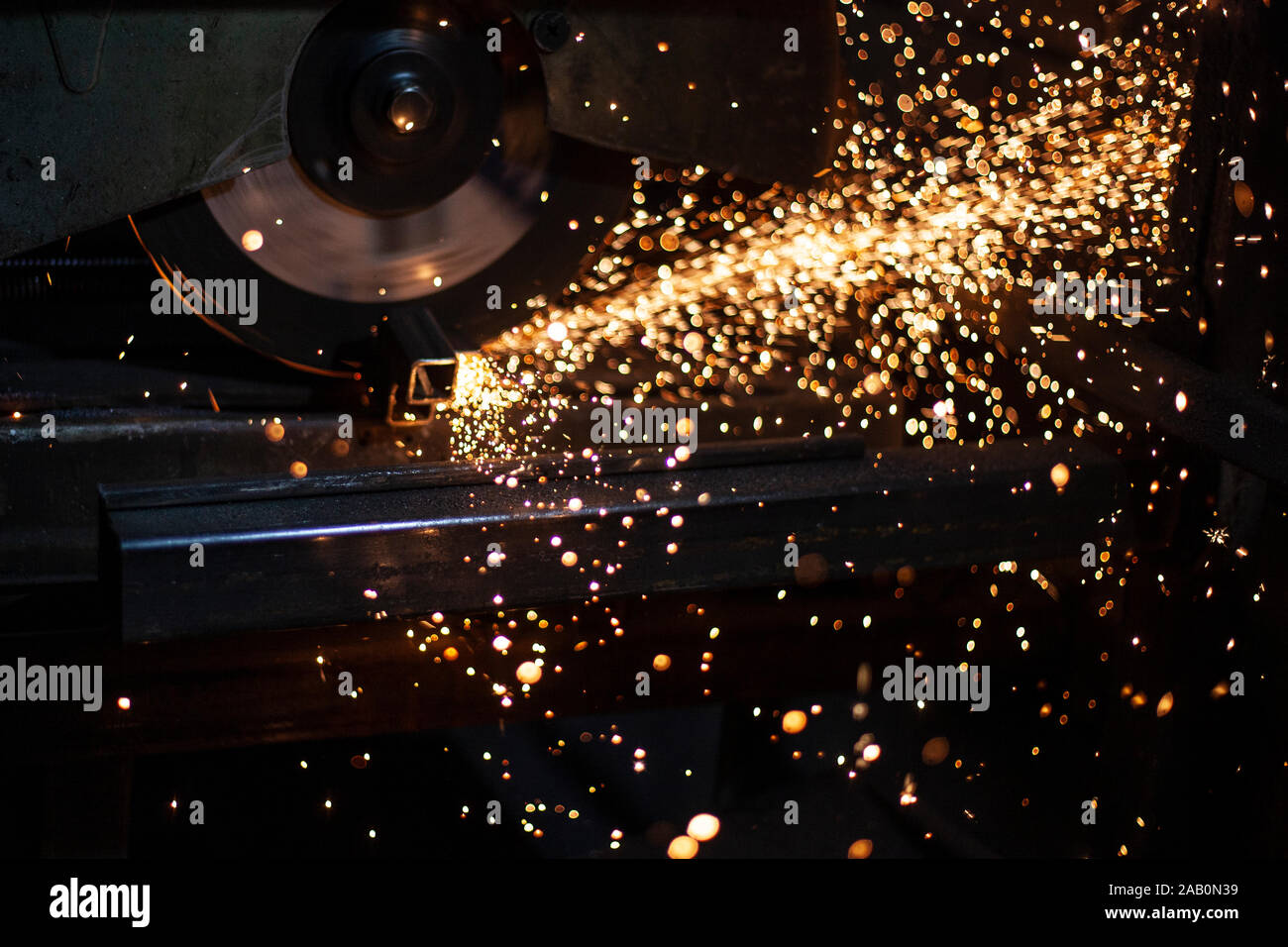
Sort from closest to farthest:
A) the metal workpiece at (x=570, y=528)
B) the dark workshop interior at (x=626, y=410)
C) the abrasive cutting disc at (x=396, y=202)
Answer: the metal workpiece at (x=570, y=528) → the dark workshop interior at (x=626, y=410) → the abrasive cutting disc at (x=396, y=202)

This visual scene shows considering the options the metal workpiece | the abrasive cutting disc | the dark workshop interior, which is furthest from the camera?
the abrasive cutting disc

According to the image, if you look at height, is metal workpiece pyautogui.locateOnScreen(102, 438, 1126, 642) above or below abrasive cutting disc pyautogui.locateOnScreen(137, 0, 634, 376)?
below

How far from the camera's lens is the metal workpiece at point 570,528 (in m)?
0.94

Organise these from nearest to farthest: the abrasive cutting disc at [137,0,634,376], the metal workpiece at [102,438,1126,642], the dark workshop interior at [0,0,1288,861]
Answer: the metal workpiece at [102,438,1126,642]
the dark workshop interior at [0,0,1288,861]
the abrasive cutting disc at [137,0,634,376]

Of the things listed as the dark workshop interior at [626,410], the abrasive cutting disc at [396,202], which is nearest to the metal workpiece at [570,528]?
Result: the dark workshop interior at [626,410]

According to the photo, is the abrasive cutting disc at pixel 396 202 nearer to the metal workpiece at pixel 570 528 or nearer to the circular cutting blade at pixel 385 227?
the circular cutting blade at pixel 385 227

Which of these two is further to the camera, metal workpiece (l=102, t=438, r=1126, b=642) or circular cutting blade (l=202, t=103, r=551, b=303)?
circular cutting blade (l=202, t=103, r=551, b=303)

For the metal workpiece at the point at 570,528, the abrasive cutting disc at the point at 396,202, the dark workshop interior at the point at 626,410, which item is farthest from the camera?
the abrasive cutting disc at the point at 396,202

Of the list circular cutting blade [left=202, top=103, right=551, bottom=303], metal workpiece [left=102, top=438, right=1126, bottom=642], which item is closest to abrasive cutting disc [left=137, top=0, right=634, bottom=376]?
circular cutting blade [left=202, top=103, right=551, bottom=303]

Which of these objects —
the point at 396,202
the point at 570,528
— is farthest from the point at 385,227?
the point at 570,528

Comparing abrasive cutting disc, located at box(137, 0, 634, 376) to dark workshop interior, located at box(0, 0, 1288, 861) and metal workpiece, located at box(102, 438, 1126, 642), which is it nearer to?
dark workshop interior, located at box(0, 0, 1288, 861)

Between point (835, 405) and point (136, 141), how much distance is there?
807 millimetres

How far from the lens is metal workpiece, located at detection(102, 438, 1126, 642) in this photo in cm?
94
